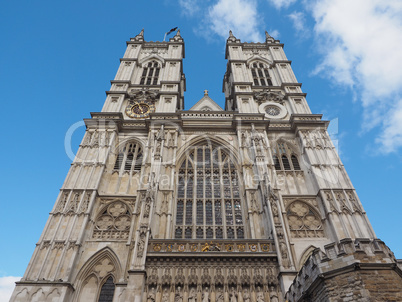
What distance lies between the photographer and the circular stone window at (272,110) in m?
23.8

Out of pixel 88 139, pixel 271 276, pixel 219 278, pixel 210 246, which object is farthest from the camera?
pixel 88 139

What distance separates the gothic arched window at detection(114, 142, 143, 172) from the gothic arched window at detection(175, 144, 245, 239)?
3.03 metres

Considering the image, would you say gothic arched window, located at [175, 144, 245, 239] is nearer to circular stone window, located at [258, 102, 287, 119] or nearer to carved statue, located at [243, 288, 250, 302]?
carved statue, located at [243, 288, 250, 302]

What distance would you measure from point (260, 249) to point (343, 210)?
5.79 meters

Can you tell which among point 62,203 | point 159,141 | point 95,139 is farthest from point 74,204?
point 159,141

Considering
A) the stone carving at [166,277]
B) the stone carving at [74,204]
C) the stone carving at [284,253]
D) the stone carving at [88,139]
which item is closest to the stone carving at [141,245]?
the stone carving at [166,277]

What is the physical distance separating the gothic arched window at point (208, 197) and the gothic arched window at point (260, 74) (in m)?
10.2

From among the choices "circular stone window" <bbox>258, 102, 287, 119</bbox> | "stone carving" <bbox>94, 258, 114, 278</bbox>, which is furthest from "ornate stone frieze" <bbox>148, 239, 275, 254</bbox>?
"circular stone window" <bbox>258, 102, 287, 119</bbox>

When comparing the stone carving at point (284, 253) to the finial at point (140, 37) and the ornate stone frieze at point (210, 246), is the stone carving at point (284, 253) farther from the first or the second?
the finial at point (140, 37)

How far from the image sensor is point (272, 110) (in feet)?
79.8

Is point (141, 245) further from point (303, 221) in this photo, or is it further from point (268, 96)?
point (268, 96)

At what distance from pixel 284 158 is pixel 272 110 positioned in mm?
5174

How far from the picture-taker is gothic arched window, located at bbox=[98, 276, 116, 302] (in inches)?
535

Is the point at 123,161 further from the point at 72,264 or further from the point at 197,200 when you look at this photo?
the point at 72,264
